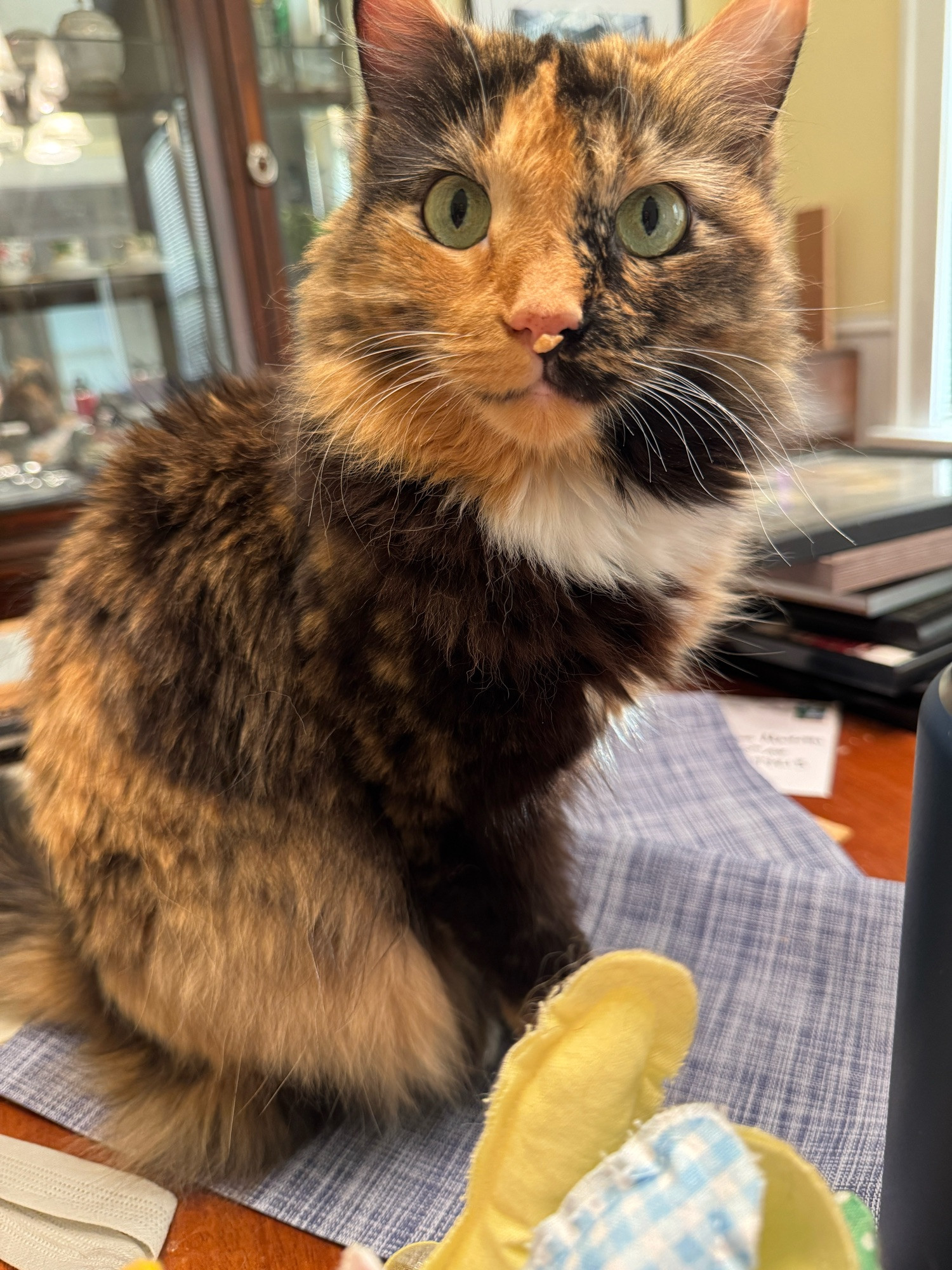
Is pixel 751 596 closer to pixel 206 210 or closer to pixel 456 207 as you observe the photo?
pixel 456 207

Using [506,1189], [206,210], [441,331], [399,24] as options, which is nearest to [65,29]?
[206,210]

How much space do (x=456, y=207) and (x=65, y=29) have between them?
5.58 feet

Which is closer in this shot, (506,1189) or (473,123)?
(506,1189)

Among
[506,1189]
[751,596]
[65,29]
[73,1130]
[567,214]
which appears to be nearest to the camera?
[506,1189]

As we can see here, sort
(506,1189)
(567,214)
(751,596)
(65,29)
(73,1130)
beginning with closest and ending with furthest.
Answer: (506,1189) < (567,214) < (73,1130) < (751,596) < (65,29)

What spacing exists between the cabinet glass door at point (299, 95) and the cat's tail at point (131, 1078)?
142 centimetres

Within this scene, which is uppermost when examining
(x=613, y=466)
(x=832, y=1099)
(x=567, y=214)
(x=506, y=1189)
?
(x=567, y=214)

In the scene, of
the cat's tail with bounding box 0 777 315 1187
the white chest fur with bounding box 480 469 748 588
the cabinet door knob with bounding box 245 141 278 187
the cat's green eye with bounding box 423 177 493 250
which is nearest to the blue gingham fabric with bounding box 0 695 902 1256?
the cat's tail with bounding box 0 777 315 1187

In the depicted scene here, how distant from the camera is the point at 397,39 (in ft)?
1.84

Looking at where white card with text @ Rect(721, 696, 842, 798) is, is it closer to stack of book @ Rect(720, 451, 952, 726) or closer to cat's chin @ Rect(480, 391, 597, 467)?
stack of book @ Rect(720, 451, 952, 726)

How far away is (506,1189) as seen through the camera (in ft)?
0.99

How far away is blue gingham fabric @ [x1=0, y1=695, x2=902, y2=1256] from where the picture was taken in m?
0.54

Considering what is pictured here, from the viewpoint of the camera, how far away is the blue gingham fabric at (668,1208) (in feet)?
Answer: 0.80

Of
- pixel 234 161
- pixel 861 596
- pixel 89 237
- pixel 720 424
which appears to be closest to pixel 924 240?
pixel 861 596
